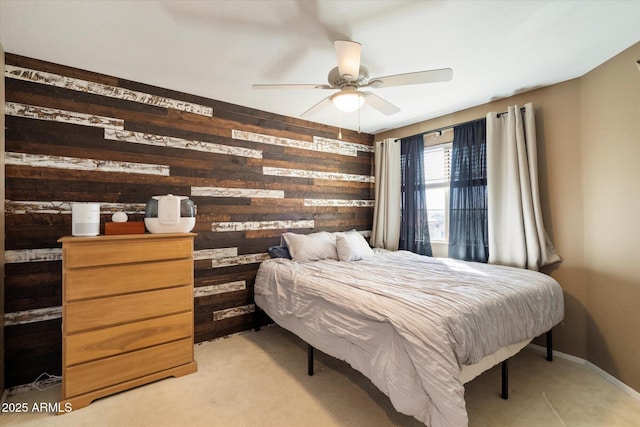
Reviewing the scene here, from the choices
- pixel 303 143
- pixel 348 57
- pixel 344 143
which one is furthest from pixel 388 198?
pixel 348 57

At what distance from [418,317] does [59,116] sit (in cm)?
293

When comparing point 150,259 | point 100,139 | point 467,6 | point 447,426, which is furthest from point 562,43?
point 100,139

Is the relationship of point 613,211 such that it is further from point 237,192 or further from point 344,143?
point 237,192

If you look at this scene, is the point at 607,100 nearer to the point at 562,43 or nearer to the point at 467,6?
the point at 562,43

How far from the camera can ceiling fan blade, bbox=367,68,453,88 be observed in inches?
69.1

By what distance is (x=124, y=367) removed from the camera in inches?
78.9

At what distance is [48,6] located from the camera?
62.8 inches

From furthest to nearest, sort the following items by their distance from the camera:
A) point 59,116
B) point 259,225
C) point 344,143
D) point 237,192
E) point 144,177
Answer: point 344,143 → point 259,225 → point 237,192 → point 144,177 → point 59,116

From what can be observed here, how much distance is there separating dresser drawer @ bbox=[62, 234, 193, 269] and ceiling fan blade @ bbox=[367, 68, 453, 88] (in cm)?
187

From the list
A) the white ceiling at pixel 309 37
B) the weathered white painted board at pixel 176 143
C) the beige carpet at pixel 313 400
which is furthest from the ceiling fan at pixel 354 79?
the beige carpet at pixel 313 400

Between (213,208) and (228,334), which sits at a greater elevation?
(213,208)

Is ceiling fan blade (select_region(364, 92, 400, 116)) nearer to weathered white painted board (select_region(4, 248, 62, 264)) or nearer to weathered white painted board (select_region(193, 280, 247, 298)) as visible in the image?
weathered white painted board (select_region(193, 280, 247, 298))

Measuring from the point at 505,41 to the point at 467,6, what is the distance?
0.53m

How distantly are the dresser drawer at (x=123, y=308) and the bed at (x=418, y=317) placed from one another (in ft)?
2.66
